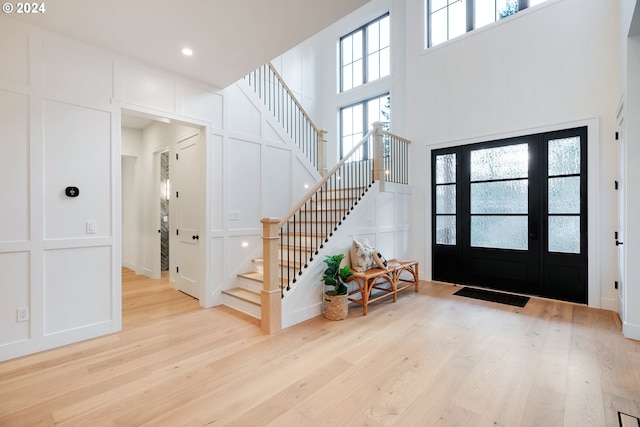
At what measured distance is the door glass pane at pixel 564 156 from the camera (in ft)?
12.9

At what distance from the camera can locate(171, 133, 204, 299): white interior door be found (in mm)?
4195

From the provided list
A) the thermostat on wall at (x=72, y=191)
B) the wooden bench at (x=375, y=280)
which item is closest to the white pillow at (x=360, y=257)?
the wooden bench at (x=375, y=280)

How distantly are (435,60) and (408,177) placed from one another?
2131 millimetres

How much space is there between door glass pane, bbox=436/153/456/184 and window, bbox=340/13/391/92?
2443mm

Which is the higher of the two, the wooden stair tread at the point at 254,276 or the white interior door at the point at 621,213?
the white interior door at the point at 621,213

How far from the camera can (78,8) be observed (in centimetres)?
244

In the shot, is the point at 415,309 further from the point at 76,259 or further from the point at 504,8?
the point at 504,8

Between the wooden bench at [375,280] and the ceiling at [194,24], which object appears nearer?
the ceiling at [194,24]

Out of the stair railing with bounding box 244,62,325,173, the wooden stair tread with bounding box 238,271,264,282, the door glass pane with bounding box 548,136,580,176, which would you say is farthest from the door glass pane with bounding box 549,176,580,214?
the wooden stair tread with bounding box 238,271,264,282

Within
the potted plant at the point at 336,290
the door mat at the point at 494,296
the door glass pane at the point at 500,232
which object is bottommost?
the door mat at the point at 494,296

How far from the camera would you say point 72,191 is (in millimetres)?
2877

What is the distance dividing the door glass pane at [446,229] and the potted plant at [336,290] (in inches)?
95.9

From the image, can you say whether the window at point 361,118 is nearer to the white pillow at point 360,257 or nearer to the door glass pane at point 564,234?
the white pillow at point 360,257

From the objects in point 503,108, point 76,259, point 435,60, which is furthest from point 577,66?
point 76,259
